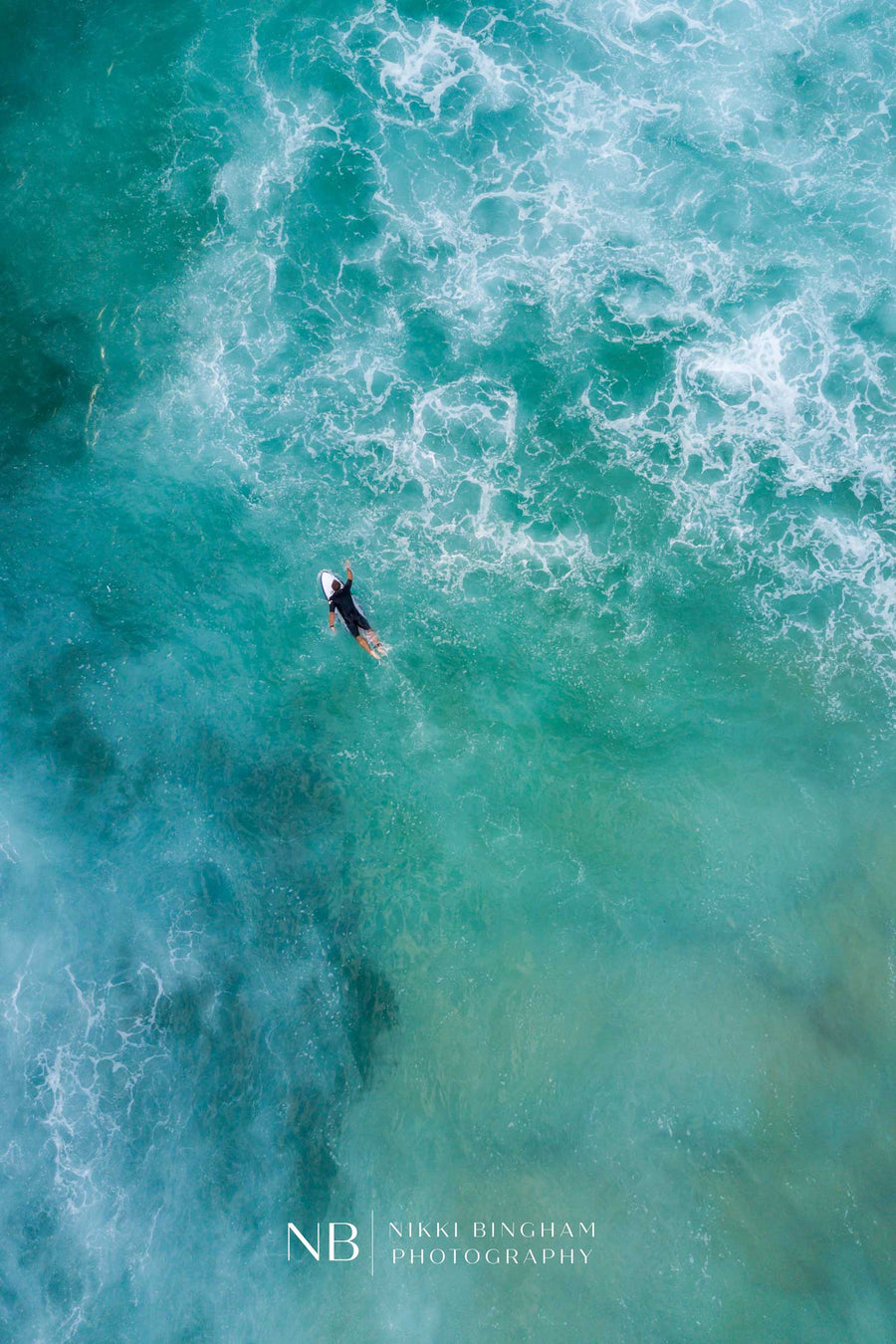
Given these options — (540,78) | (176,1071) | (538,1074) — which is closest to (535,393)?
(540,78)

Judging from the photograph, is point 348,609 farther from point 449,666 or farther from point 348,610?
point 449,666

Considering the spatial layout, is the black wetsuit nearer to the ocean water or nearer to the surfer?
the surfer

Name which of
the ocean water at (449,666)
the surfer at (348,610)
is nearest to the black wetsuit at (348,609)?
the surfer at (348,610)

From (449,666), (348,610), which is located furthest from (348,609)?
(449,666)

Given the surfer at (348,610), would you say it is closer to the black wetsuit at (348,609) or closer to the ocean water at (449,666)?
the black wetsuit at (348,609)

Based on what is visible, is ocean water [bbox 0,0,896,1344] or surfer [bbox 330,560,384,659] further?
surfer [bbox 330,560,384,659]

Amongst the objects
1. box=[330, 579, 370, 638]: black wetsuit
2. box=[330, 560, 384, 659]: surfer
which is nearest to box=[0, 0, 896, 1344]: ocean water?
box=[330, 560, 384, 659]: surfer
